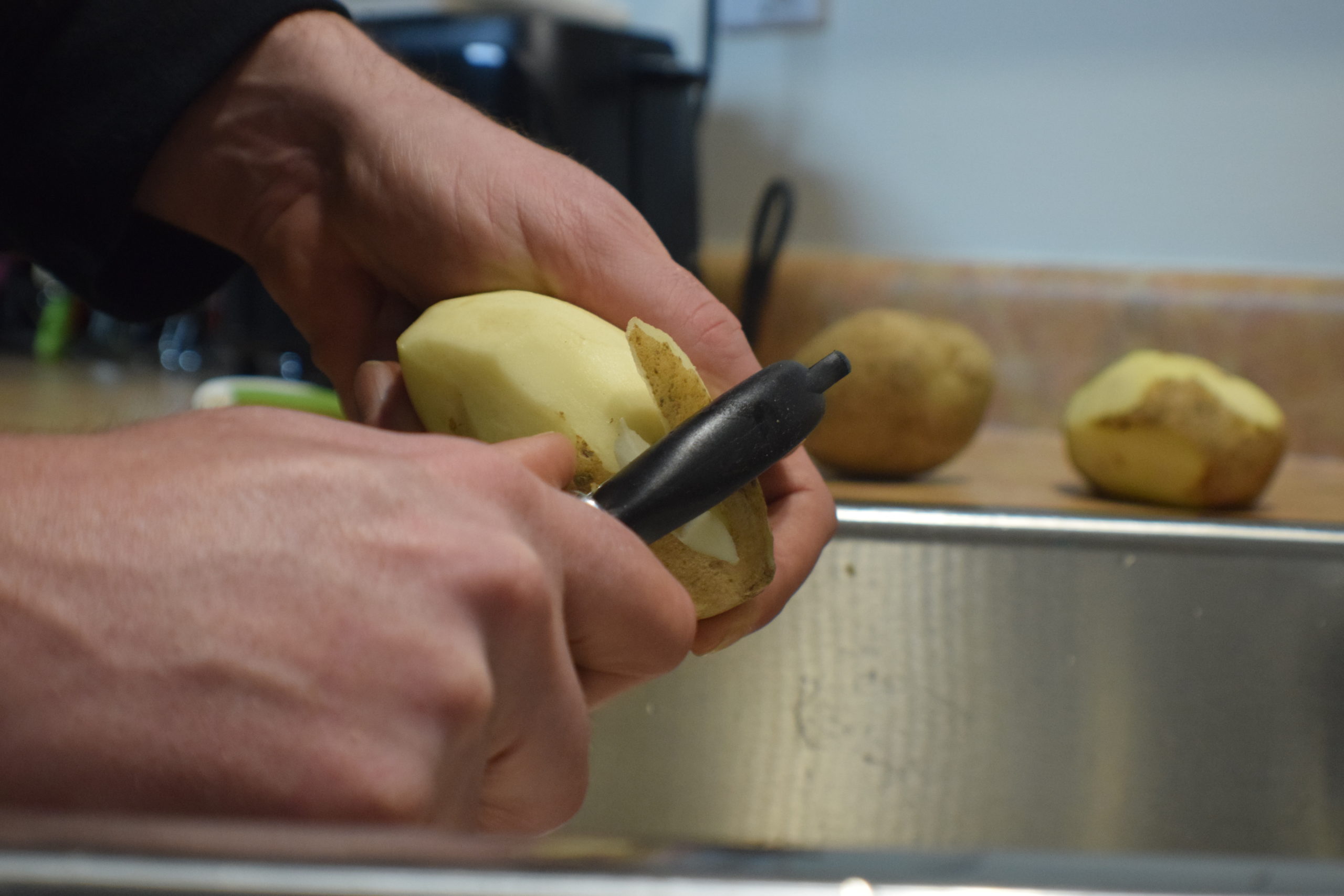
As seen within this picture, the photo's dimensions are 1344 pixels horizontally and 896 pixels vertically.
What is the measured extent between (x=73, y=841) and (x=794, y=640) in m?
0.48

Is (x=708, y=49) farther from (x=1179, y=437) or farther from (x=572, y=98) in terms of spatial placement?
(x=1179, y=437)

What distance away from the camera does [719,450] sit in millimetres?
343

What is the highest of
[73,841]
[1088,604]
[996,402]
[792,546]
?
[73,841]

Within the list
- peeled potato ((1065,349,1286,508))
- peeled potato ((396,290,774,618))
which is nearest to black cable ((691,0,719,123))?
peeled potato ((1065,349,1286,508))

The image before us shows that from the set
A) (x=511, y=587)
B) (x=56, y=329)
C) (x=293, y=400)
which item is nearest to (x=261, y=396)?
(x=293, y=400)

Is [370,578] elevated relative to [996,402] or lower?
elevated

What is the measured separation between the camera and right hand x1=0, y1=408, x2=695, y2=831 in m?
0.21

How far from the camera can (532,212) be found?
46 cm

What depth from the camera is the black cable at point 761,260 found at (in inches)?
45.8

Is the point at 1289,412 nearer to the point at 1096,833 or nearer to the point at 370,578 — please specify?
the point at 1096,833

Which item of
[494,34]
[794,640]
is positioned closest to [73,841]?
[794,640]

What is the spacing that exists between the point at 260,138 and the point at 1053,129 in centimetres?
84

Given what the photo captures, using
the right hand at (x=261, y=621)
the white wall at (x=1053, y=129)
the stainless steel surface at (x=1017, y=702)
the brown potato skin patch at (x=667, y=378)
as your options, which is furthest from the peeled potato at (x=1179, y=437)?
the right hand at (x=261, y=621)

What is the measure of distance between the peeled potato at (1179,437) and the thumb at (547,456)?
→ 560 millimetres
